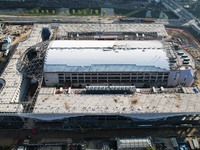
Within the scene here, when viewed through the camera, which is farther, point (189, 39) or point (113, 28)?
point (189, 39)

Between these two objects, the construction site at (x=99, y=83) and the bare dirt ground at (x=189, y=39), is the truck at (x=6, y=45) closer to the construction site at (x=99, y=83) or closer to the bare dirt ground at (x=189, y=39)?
the construction site at (x=99, y=83)

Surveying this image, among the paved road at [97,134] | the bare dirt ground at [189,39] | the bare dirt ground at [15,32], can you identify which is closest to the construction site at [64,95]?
the bare dirt ground at [189,39]

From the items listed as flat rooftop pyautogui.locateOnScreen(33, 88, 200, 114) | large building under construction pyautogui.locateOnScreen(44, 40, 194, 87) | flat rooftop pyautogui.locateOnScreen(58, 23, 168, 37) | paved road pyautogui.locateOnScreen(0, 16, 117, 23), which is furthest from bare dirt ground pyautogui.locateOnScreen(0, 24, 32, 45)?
flat rooftop pyautogui.locateOnScreen(33, 88, 200, 114)

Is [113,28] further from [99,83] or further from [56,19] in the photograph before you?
[56,19]

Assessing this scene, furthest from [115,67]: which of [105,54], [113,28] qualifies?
[113,28]

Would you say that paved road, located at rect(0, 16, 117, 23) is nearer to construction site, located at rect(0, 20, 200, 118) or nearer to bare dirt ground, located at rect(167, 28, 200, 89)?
construction site, located at rect(0, 20, 200, 118)
